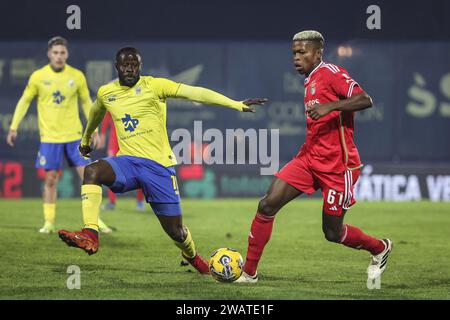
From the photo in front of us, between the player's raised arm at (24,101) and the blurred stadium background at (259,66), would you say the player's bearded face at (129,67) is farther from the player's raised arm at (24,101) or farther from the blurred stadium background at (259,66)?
the blurred stadium background at (259,66)

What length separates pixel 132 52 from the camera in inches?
332

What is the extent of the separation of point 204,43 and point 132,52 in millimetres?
10742

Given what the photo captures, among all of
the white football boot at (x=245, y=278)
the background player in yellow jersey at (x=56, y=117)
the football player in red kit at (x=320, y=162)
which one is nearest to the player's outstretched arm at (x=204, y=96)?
the football player in red kit at (x=320, y=162)

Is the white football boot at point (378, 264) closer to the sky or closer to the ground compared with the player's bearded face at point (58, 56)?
closer to the ground

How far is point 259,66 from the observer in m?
19.0

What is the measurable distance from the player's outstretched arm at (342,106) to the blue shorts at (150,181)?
1.43m

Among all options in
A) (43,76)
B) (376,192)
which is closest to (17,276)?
(43,76)

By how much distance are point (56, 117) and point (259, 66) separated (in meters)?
7.02

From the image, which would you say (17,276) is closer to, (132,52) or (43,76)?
(132,52)

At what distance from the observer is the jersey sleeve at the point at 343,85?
802 cm

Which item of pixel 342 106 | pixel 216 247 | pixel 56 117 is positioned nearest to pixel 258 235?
pixel 342 106

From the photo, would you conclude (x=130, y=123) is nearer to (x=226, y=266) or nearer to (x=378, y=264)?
(x=226, y=266)

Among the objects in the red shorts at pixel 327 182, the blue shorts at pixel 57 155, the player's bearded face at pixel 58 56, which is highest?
the player's bearded face at pixel 58 56

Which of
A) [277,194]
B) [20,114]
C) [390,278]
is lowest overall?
[390,278]
